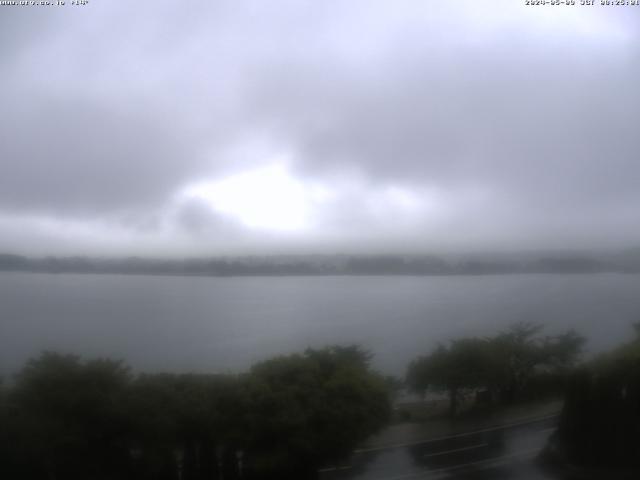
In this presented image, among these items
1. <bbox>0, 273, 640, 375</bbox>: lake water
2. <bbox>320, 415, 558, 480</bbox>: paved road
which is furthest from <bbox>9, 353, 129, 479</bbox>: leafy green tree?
<bbox>320, 415, 558, 480</bbox>: paved road

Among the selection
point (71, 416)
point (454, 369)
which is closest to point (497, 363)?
point (454, 369)

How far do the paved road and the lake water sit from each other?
2.35ft

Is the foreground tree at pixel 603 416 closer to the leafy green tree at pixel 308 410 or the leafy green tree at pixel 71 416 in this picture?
the leafy green tree at pixel 308 410

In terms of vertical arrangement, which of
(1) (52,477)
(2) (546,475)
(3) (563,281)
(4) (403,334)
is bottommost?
(2) (546,475)

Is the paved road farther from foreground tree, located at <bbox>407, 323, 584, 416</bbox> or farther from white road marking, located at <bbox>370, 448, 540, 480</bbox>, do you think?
foreground tree, located at <bbox>407, 323, 584, 416</bbox>

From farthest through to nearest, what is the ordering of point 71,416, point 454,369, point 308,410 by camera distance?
point 454,369 < point 308,410 < point 71,416

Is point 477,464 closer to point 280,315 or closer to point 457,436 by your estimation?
point 457,436

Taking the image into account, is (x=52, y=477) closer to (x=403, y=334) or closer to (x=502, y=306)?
(x=403, y=334)

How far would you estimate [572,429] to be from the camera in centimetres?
507

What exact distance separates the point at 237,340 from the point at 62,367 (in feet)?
4.82

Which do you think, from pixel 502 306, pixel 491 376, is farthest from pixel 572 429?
pixel 502 306

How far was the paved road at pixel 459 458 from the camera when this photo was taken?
15.2 ft

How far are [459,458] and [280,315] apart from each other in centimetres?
204

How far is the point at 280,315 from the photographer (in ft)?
17.2
